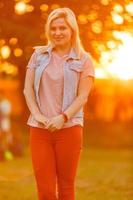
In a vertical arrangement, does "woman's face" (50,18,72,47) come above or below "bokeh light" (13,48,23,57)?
above

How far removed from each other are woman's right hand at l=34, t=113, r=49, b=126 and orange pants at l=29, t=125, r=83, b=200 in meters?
0.09

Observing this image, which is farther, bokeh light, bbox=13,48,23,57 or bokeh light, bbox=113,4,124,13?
bokeh light, bbox=13,48,23,57

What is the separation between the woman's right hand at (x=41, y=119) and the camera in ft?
16.8

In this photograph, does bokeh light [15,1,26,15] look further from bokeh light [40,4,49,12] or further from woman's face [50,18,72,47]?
woman's face [50,18,72,47]

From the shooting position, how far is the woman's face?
5324mm

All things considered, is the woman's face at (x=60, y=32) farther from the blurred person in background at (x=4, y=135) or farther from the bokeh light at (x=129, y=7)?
the blurred person in background at (x=4, y=135)

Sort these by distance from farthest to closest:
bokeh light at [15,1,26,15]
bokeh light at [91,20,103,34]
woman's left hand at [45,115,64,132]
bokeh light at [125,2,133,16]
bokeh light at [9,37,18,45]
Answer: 1. bokeh light at [9,37,18,45]
2. bokeh light at [91,20,103,34]
3. bokeh light at [15,1,26,15]
4. bokeh light at [125,2,133,16]
5. woman's left hand at [45,115,64,132]

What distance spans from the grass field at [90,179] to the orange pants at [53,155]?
3.06m

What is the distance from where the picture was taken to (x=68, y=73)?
5.25m

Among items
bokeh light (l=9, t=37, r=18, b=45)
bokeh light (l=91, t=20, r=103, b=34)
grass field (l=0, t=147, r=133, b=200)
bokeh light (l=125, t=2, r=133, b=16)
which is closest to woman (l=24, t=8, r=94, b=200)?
bokeh light (l=125, t=2, r=133, b=16)

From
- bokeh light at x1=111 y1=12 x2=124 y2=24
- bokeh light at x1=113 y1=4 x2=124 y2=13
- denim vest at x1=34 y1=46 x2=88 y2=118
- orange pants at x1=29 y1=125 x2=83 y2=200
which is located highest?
bokeh light at x1=113 y1=4 x2=124 y2=13

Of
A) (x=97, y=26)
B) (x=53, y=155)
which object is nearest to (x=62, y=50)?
(x=53, y=155)

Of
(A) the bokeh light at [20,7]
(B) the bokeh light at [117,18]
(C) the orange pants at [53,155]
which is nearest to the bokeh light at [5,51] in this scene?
(A) the bokeh light at [20,7]

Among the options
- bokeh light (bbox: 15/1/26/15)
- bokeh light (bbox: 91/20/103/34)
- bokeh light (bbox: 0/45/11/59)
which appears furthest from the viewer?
bokeh light (bbox: 0/45/11/59)
